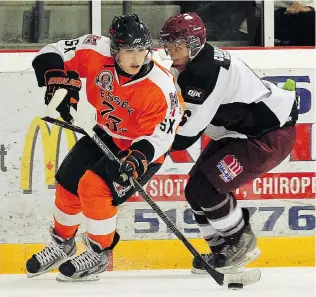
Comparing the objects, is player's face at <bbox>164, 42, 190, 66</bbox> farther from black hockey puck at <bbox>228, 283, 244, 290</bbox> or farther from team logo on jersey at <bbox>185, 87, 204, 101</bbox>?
black hockey puck at <bbox>228, 283, 244, 290</bbox>

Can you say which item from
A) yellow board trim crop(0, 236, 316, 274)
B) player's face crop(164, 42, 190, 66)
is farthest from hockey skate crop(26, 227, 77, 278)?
player's face crop(164, 42, 190, 66)

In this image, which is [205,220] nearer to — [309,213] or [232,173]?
[232,173]

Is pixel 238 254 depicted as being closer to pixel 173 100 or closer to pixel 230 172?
pixel 230 172

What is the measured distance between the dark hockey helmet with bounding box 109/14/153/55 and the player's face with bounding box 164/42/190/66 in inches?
8.3

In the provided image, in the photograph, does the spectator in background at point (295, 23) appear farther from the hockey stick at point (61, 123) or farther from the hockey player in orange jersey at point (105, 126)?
the hockey stick at point (61, 123)

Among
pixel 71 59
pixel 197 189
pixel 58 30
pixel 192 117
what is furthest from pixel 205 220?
pixel 58 30

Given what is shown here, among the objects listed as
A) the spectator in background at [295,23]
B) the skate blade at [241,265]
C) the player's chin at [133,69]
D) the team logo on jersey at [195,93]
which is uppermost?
the spectator in background at [295,23]

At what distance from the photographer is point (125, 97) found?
4164mm

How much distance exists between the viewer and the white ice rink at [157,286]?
13.6ft

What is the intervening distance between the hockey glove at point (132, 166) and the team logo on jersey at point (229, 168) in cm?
48

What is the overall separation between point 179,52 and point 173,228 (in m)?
0.67

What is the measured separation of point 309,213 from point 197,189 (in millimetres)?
830

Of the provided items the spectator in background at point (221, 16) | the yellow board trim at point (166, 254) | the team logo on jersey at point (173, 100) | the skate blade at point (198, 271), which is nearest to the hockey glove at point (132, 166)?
the team logo on jersey at point (173, 100)

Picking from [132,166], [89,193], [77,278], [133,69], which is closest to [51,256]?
[77,278]
